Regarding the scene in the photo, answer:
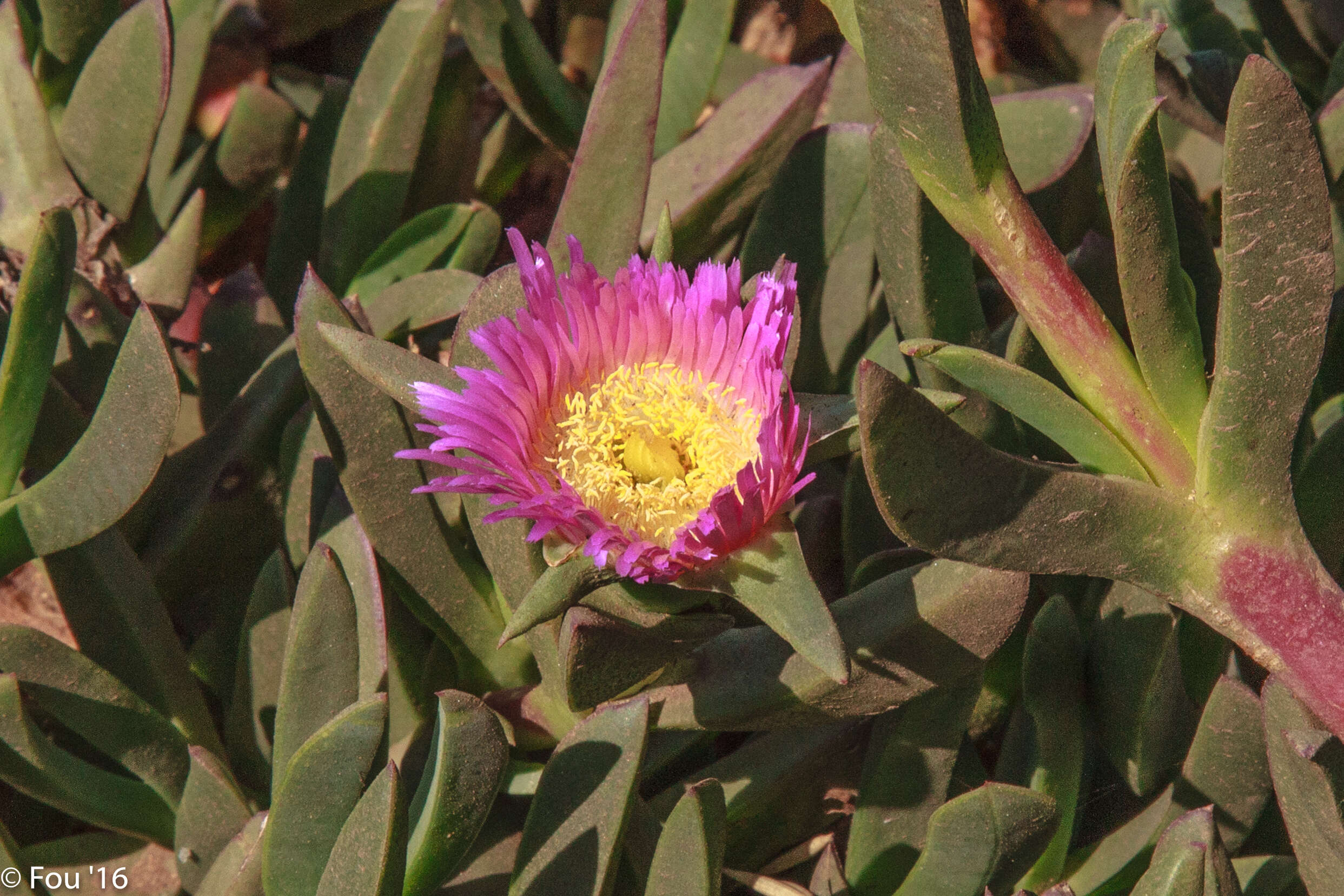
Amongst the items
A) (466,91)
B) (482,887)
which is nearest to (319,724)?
(482,887)

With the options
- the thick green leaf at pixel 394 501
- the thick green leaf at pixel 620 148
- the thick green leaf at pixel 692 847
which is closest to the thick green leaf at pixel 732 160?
the thick green leaf at pixel 620 148

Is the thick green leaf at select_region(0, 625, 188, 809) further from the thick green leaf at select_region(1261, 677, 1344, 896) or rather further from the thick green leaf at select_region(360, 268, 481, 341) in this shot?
the thick green leaf at select_region(1261, 677, 1344, 896)

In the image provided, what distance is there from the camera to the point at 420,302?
1.09 meters

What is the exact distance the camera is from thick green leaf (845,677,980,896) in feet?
2.75

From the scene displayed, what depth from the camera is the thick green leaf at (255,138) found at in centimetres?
130

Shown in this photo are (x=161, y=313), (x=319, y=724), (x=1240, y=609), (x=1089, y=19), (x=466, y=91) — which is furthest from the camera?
(x=1089, y=19)

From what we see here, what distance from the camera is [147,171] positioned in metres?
1.21

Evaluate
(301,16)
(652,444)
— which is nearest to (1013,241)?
(652,444)

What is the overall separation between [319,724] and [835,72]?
78 centimetres

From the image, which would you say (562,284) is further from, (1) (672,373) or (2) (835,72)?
(2) (835,72)

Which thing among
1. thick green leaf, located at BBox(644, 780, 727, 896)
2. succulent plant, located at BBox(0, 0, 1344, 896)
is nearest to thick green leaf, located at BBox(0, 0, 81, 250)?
succulent plant, located at BBox(0, 0, 1344, 896)

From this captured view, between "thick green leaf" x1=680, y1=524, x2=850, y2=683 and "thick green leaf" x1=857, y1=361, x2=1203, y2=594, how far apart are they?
73 millimetres

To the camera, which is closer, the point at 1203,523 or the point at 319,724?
the point at 1203,523

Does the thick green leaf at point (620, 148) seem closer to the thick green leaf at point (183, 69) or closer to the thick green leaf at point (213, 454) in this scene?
the thick green leaf at point (213, 454)
